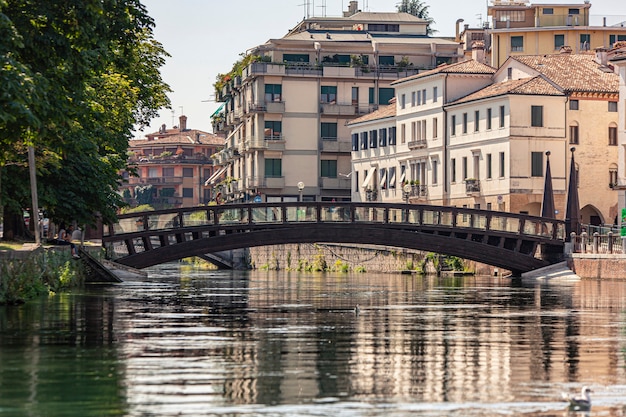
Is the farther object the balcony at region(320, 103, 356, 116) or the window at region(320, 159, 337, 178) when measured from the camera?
the window at region(320, 159, 337, 178)

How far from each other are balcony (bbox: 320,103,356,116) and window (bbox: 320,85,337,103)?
0.40m

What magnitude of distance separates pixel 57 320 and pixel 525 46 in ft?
330

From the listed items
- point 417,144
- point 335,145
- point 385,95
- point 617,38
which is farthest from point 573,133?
point 617,38

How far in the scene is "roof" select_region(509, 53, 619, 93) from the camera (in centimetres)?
9625

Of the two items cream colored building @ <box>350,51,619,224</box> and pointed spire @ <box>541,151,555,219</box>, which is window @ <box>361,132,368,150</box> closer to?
cream colored building @ <box>350,51,619,224</box>

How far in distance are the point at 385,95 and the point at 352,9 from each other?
26944 mm

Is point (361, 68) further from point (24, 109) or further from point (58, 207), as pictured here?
point (24, 109)

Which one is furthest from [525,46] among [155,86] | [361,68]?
[155,86]

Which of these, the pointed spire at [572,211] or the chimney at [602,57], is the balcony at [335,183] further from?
the pointed spire at [572,211]

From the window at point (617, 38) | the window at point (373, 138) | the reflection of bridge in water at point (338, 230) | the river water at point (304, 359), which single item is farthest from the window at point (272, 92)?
the river water at point (304, 359)

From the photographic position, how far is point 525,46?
13125cm

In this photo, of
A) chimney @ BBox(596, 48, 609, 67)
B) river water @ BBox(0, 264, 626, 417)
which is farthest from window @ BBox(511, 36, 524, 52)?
river water @ BBox(0, 264, 626, 417)

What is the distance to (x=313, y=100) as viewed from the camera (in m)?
127

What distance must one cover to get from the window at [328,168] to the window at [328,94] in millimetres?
4770
